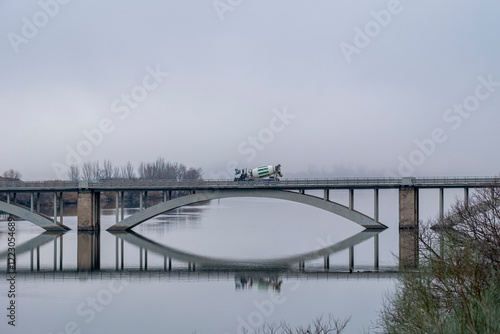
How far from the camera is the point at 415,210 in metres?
54.8

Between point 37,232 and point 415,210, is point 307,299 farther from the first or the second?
point 37,232

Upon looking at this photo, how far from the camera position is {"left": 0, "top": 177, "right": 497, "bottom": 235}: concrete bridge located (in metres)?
54.3

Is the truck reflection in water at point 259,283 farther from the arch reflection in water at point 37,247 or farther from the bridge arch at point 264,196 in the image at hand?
the bridge arch at point 264,196

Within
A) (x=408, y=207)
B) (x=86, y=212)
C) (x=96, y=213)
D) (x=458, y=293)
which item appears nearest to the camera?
(x=458, y=293)

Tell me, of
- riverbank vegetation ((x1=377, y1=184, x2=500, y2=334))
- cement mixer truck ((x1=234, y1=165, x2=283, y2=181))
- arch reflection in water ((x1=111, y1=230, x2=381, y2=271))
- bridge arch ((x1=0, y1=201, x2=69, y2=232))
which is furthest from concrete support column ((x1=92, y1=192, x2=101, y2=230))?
riverbank vegetation ((x1=377, y1=184, x2=500, y2=334))

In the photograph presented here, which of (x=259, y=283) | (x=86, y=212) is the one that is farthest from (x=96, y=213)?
(x=259, y=283)

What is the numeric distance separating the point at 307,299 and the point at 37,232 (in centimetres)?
4232

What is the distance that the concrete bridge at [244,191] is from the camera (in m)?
54.3

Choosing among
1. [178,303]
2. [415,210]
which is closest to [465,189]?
[415,210]

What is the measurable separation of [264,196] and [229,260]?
18.1 meters

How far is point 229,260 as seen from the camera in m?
38.5

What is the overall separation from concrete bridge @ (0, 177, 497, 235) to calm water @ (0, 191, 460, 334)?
3.12 metres

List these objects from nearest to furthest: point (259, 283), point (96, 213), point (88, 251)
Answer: point (259, 283) → point (88, 251) → point (96, 213)

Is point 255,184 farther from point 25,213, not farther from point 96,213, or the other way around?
point 25,213
